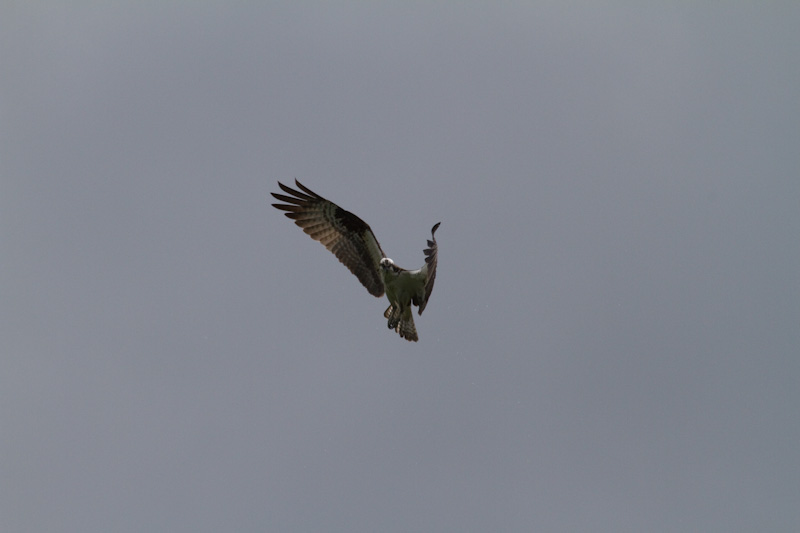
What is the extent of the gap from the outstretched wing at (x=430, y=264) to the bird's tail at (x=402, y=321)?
0.40m

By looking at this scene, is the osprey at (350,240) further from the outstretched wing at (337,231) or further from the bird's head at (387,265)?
the bird's head at (387,265)

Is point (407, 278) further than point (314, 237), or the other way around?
point (314, 237)

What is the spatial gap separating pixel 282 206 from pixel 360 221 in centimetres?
176

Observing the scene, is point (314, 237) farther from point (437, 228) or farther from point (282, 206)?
point (437, 228)

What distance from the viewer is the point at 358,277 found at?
1454cm

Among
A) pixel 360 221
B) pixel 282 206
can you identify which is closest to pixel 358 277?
pixel 360 221

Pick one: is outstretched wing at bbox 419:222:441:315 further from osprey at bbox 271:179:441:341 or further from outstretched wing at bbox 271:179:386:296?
outstretched wing at bbox 271:179:386:296

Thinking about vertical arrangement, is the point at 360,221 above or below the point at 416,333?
above

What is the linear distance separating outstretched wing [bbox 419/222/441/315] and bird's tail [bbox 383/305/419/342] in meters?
0.40

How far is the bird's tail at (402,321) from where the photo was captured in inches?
551

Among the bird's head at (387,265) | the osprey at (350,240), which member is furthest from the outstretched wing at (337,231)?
the bird's head at (387,265)

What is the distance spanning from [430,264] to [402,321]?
6.77ft

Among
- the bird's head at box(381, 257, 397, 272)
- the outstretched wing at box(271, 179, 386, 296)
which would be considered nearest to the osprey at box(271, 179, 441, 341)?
the outstretched wing at box(271, 179, 386, 296)

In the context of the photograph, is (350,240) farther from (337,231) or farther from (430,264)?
(430,264)
